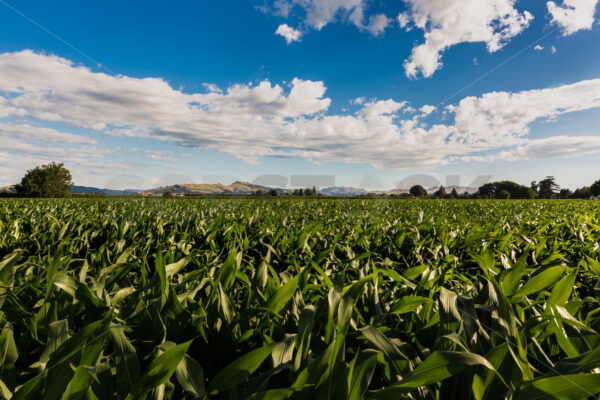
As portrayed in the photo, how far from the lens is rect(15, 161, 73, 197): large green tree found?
220 ft

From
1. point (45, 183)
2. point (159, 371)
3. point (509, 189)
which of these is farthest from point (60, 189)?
point (509, 189)

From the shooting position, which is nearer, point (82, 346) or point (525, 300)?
point (82, 346)

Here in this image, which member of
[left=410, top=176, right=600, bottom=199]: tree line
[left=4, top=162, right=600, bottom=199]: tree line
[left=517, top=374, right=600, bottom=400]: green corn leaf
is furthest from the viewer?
[left=410, top=176, right=600, bottom=199]: tree line

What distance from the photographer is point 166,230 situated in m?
4.11

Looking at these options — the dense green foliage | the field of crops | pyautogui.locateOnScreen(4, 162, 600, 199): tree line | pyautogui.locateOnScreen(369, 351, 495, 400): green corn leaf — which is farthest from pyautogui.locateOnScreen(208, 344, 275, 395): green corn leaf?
the dense green foliage

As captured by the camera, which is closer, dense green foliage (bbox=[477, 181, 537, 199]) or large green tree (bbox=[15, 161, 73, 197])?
large green tree (bbox=[15, 161, 73, 197])

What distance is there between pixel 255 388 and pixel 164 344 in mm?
357

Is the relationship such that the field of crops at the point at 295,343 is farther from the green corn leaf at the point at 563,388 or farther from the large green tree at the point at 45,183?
the large green tree at the point at 45,183

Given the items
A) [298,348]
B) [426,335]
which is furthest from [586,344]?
[298,348]

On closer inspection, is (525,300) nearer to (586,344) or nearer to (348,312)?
(586,344)

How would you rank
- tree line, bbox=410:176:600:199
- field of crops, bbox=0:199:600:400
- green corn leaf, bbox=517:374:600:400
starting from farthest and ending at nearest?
tree line, bbox=410:176:600:199
field of crops, bbox=0:199:600:400
green corn leaf, bbox=517:374:600:400

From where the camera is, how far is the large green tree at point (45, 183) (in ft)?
220

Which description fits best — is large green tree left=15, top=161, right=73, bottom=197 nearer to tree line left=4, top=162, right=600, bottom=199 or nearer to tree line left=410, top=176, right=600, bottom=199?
tree line left=4, top=162, right=600, bottom=199

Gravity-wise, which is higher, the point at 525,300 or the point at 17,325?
→ the point at 525,300
